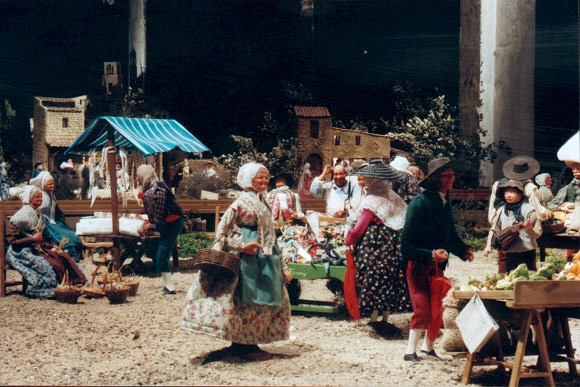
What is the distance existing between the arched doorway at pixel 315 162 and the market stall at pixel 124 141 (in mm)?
7122

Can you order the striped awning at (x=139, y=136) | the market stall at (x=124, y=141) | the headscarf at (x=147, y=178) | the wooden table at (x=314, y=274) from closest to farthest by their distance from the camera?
the wooden table at (x=314, y=274) → the headscarf at (x=147, y=178) → the market stall at (x=124, y=141) → the striped awning at (x=139, y=136)

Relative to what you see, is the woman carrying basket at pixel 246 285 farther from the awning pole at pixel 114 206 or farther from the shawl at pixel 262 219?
the awning pole at pixel 114 206

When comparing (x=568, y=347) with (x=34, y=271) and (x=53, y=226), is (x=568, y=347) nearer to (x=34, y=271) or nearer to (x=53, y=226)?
(x=34, y=271)

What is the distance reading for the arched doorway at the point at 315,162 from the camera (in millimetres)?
19312

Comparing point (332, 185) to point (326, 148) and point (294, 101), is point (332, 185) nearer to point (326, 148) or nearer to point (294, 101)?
point (326, 148)

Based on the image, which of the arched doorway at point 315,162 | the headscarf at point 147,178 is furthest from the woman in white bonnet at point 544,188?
the headscarf at point 147,178

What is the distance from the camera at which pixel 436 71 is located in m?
21.1

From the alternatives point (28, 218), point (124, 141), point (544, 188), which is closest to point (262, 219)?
point (28, 218)

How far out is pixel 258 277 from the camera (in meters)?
5.88

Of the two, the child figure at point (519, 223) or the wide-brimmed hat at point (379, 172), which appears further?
the child figure at point (519, 223)

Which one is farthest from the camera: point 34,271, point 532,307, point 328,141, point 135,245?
point 328,141

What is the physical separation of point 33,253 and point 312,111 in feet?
36.3

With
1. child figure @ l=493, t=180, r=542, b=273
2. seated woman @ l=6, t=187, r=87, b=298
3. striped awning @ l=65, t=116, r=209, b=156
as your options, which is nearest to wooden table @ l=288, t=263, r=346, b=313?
child figure @ l=493, t=180, r=542, b=273

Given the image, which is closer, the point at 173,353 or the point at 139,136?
the point at 173,353
